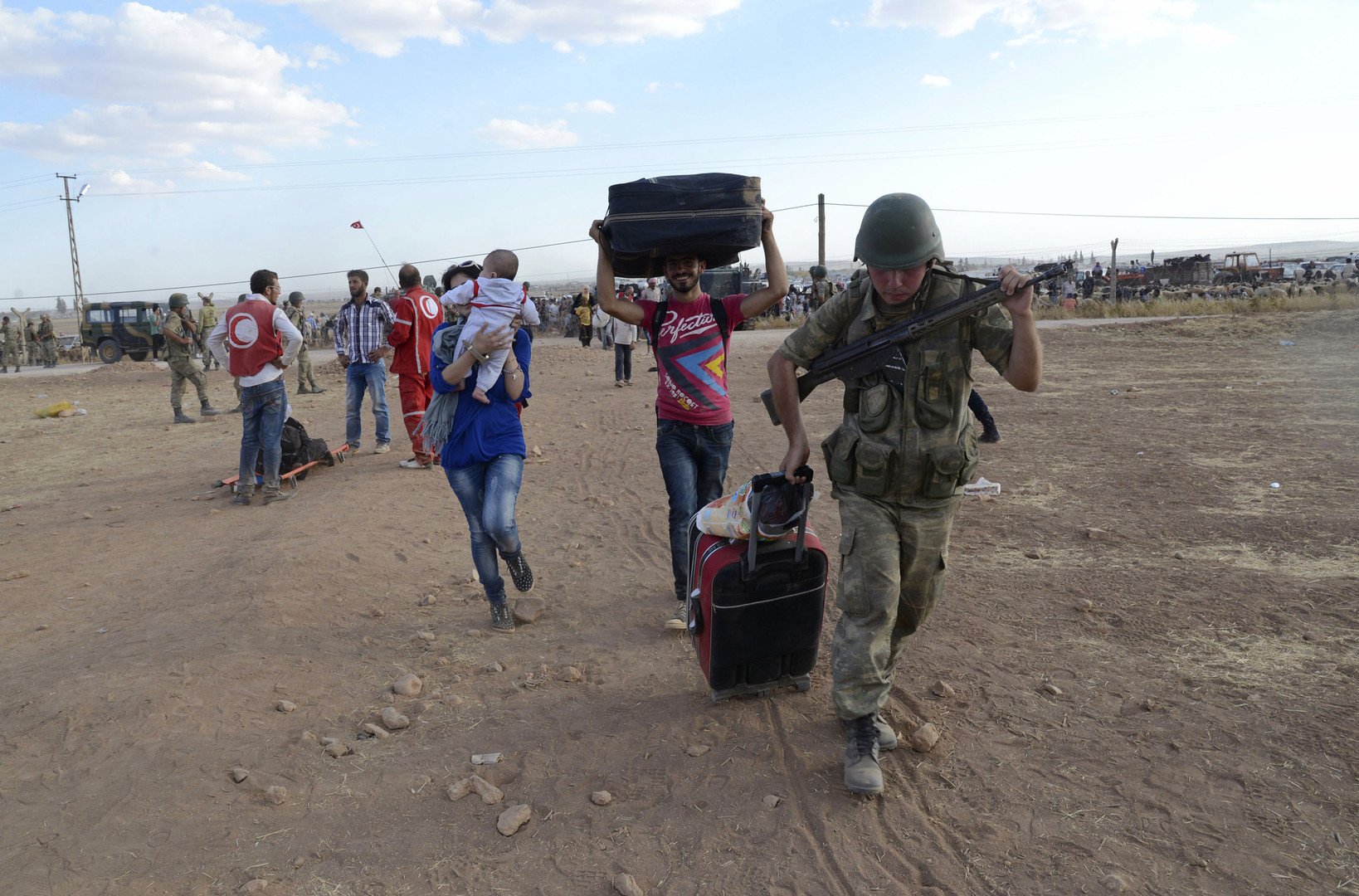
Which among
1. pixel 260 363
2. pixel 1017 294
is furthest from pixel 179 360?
pixel 1017 294

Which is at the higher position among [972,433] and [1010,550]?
[972,433]

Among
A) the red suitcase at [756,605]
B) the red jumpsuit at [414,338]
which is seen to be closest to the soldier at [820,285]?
the red jumpsuit at [414,338]

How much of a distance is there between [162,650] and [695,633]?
9.53 ft

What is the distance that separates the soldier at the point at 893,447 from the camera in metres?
3.16

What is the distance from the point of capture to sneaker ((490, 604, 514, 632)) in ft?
16.9

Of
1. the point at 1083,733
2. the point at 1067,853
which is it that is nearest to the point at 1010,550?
the point at 1083,733

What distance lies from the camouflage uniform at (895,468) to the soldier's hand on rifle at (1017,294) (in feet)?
0.56

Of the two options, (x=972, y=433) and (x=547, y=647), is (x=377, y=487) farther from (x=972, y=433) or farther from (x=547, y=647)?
(x=972, y=433)

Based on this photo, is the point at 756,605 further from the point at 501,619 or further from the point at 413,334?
the point at 413,334

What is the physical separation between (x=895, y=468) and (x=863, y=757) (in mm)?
1082

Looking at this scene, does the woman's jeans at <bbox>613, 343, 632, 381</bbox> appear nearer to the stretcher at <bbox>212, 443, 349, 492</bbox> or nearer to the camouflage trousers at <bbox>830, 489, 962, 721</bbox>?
the stretcher at <bbox>212, 443, 349, 492</bbox>

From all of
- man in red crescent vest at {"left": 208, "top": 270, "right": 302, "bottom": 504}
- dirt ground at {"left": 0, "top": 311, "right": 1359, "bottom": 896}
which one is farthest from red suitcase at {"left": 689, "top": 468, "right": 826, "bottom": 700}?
man in red crescent vest at {"left": 208, "top": 270, "right": 302, "bottom": 504}

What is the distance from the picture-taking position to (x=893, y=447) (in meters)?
3.26

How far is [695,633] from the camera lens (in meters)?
4.00
